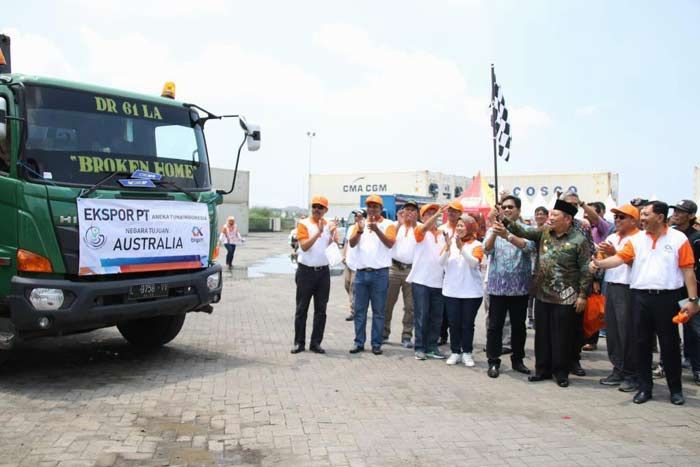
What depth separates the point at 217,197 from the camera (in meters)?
6.93

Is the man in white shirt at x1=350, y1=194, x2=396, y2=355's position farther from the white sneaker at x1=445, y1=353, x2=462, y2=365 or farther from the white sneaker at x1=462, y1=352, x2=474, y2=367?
the white sneaker at x1=462, y1=352, x2=474, y2=367

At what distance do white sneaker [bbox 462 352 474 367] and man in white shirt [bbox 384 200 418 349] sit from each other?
1.11 m

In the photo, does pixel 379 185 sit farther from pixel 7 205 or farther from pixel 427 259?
pixel 7 205

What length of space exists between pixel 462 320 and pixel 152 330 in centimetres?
381

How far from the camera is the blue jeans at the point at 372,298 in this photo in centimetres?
743

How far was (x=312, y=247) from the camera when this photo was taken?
23.6 ft

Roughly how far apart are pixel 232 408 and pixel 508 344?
4.35 m

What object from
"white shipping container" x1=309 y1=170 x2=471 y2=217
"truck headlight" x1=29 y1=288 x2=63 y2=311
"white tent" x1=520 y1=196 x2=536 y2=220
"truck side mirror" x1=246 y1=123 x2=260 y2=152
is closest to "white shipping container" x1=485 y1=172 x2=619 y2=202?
"white tent" x1=520 y1=196 x2=536 y2=220

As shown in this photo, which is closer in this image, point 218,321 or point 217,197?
point 217,197

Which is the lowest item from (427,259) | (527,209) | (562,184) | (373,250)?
(427,259)

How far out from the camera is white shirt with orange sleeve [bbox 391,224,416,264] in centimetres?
811

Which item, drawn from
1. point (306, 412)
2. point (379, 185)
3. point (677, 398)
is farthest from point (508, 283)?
point (379, 185)

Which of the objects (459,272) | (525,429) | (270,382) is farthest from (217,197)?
(525,429)

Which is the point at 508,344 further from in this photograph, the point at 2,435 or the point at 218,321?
the point at 2,435
